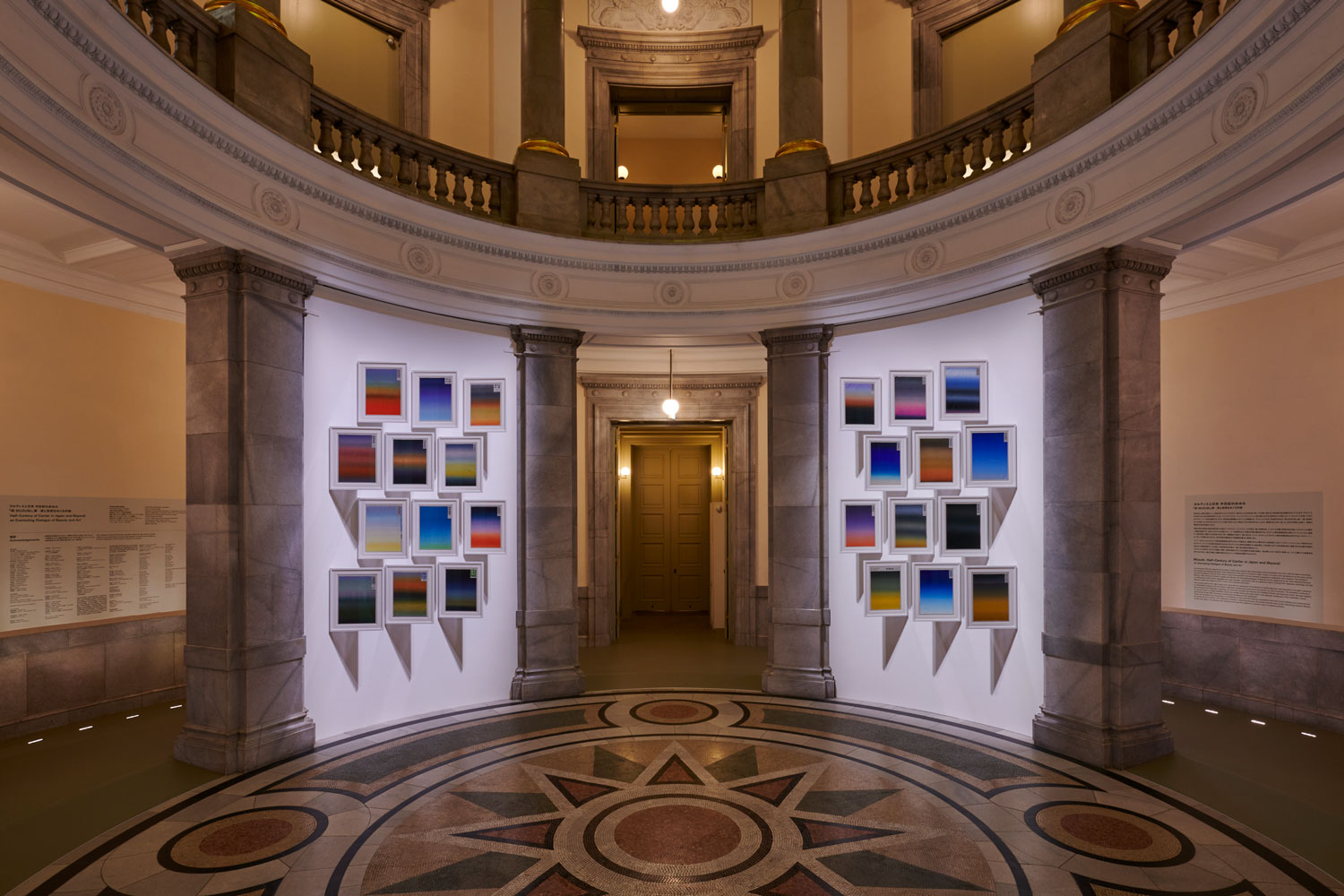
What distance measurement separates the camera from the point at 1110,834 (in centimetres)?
457

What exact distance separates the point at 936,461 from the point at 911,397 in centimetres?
68

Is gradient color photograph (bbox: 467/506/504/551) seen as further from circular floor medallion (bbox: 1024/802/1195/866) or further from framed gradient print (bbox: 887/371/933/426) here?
circular floor medallion (bbox: 1024/802/1195/866)

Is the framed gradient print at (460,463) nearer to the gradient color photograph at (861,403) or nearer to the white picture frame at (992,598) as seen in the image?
the gradient color photograph at (861,403)

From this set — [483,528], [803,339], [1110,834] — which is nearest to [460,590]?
[483,528]

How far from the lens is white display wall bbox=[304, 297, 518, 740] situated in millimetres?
6609

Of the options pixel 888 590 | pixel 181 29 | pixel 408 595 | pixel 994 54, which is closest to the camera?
pixel 181 29

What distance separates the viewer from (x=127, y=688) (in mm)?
7465

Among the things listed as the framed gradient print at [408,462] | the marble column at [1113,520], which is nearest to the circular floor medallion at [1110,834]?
the marble column at [1113,520]

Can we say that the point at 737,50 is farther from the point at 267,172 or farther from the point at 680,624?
the point at 680,624

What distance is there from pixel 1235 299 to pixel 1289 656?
3.54 metres

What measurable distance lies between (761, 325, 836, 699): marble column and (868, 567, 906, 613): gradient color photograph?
0.63m

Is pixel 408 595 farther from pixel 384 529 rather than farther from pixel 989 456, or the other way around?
pixel 989 456

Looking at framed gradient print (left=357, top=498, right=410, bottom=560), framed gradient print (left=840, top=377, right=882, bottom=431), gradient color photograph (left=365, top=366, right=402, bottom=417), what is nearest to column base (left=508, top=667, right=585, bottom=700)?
framed gradient print (left=357, top=498, right=410, bottom=560)

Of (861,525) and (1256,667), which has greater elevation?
(861,525)
